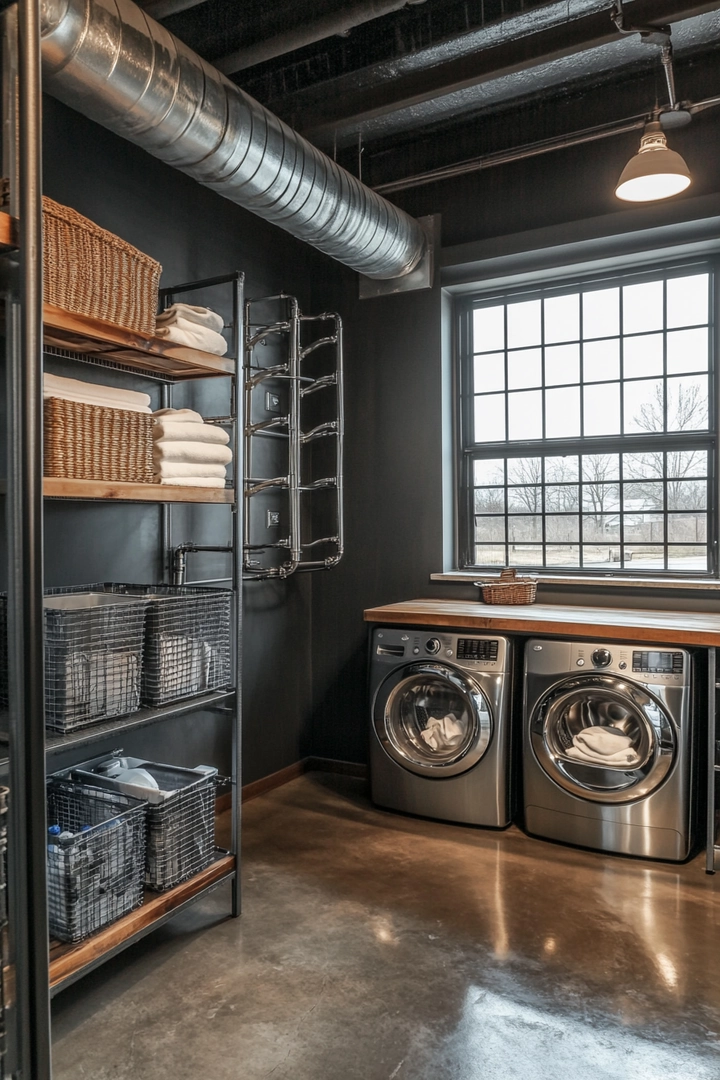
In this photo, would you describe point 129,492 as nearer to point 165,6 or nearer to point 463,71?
point 165,6

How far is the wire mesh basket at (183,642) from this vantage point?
95.9 inches

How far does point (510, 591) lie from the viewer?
12.6 feet

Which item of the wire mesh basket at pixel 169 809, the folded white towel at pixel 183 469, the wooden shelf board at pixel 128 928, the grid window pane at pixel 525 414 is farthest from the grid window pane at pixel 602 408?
the wooden shelf board at pixel 128 928

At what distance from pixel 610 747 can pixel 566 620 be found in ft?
1.79

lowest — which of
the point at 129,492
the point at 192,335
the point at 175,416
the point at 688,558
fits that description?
the point at 688,558

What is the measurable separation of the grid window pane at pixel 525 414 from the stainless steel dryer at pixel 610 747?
1.35m

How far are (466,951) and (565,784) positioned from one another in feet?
3.29

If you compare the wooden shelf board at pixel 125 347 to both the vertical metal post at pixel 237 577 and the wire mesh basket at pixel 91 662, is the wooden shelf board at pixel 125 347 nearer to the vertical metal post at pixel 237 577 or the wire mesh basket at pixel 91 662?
the vertical metal post at pixel 237 577

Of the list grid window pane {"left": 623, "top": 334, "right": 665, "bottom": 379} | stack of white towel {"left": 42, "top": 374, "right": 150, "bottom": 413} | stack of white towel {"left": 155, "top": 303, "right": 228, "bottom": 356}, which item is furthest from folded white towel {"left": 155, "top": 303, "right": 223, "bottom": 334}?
grid window pane {"left": 623, "top": 334, "right": 665, "bottom": 379}

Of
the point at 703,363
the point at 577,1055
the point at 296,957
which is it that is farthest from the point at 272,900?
the point at 703,363

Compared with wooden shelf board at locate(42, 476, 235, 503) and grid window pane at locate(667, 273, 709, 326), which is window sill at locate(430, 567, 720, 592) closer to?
grid window pane at locate(667, 273, 709, 326)

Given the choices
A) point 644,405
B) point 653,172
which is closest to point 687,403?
point 644,405

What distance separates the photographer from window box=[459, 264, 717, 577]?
382 cm

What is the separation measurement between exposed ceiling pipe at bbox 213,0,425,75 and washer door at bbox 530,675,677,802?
2.59 meters
